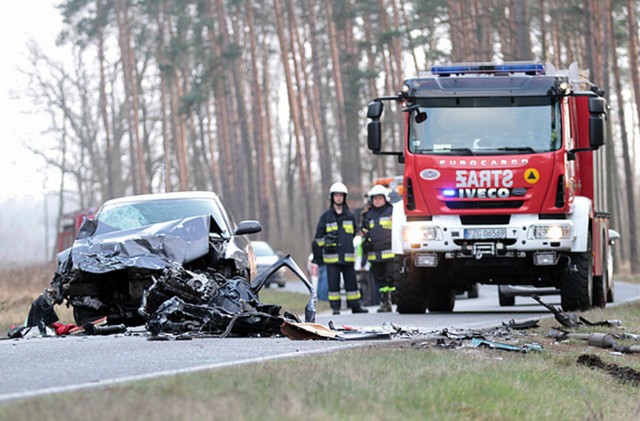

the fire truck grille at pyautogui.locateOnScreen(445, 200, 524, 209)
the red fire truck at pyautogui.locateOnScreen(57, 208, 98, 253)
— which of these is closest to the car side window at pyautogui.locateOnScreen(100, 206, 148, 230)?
the fire truck grille at pyautogui.locateOnScreen(445, 200, 524, 209)

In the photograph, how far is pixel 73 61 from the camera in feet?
198

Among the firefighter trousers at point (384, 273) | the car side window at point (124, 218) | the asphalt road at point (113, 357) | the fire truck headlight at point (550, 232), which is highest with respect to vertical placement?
the car side window at point (124, 218)

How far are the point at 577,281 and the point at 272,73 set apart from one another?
52.6 m

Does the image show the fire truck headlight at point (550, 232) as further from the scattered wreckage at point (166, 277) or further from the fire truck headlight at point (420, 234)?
the scattered wreckage at point (166, 277)

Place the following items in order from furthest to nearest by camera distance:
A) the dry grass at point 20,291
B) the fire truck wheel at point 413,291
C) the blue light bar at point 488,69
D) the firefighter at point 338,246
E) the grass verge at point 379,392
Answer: the dry grass at point 20,291 → the firefighter at point 338,246 → the fire truck wheel at point 413,291 → the blue light bar at point 488,69 → the grass verge at point 379,392

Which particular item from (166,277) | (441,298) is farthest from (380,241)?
(166,277)

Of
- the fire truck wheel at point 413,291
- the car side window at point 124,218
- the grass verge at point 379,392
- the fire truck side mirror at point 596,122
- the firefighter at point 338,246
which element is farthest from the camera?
the firefighter at point 338,246

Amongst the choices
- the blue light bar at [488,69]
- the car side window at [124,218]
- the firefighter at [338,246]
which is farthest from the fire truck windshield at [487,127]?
the car side window at [124,218]

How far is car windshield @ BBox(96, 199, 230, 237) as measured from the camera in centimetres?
1399

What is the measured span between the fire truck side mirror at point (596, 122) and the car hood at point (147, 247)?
17.2 feet

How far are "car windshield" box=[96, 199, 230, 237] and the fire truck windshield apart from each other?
3.03 meters

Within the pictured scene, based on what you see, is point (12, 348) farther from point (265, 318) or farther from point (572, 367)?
point (572, 367)

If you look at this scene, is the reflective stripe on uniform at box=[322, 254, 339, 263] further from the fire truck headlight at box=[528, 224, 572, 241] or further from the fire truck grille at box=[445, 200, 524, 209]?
the fire truck headlight at box=[528, 224, 572, 241]

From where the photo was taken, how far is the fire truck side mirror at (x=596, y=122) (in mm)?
15508
